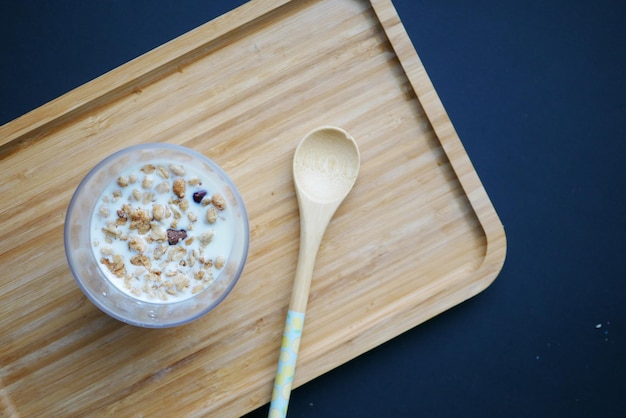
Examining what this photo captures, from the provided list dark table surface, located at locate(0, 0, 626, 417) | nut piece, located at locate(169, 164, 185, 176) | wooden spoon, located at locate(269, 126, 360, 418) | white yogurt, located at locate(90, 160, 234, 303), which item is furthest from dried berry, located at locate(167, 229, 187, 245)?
dark table surface, located at locate(0, 0, 626, 417)

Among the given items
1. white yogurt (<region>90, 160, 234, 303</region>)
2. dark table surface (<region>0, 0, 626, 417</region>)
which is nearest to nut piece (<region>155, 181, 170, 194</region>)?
white yogurt (<region>90, 160, 234, 303</region>)

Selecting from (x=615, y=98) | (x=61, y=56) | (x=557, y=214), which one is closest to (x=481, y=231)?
(x=557, y=214)

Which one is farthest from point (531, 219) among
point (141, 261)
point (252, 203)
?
point (141, 261)

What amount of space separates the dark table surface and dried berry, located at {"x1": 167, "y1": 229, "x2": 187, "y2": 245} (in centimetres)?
48

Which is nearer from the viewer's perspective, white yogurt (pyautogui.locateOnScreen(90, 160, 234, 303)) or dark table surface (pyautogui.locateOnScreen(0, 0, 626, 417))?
white yogurt (pyautogui.locateOnScreen(90, 160, 234, 303))

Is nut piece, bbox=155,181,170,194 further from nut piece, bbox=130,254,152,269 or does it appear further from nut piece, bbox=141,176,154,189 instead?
nut piece, bbox=130,254,152,269

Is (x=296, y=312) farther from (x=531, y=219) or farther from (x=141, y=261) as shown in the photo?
(x=531, y=219)

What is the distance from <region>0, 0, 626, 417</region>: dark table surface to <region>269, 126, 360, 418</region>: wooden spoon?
209mm

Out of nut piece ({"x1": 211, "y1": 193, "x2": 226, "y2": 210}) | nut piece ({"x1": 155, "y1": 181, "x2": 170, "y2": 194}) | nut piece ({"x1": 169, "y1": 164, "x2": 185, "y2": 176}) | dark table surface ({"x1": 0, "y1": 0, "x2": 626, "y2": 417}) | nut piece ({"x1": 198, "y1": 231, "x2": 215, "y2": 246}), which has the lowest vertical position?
dark table surface ({"x1": 0, "y1": 0, "x2": 626, "y2": 417})

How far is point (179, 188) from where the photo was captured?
1016 mm

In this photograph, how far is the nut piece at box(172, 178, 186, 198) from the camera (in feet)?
3.33

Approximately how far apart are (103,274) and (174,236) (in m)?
0.15

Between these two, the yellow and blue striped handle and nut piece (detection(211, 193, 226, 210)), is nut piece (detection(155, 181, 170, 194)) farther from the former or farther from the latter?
the yellow and blue striped handle

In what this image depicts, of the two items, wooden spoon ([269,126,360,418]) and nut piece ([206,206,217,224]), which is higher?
nut piece ([206,206,217,224])
